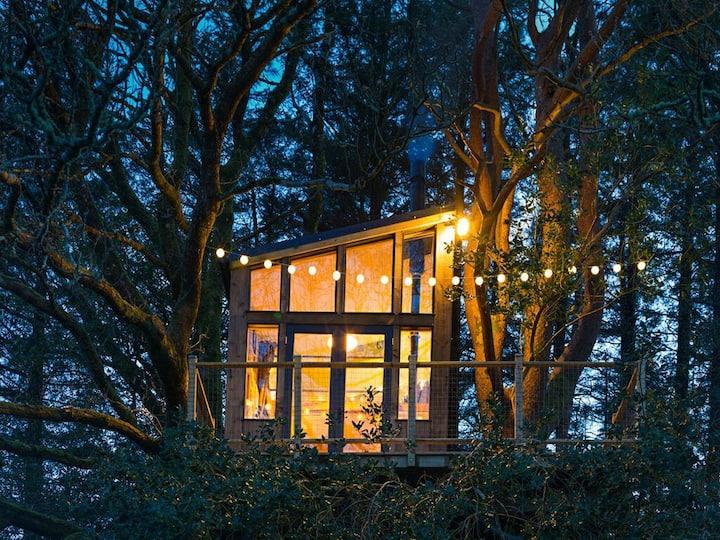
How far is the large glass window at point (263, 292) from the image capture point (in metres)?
11.8

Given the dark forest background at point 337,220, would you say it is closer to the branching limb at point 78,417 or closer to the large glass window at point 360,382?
the branching limb at point 78,417

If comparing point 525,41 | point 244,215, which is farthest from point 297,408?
point 525,41

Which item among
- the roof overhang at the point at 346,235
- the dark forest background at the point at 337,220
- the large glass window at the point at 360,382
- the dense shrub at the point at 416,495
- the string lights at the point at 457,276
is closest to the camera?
the dense shrub at the point at 416,495

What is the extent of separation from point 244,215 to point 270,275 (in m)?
6.45

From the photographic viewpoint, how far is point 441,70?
13.8m

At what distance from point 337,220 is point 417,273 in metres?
5.90

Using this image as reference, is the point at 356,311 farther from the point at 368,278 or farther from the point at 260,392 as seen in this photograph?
the point at 260,392

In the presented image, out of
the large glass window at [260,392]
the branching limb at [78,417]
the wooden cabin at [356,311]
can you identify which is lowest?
the branching limb at [78,417]

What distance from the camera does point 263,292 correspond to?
38.9 feet

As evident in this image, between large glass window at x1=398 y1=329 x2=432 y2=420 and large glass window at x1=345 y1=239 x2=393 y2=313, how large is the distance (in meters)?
0.44

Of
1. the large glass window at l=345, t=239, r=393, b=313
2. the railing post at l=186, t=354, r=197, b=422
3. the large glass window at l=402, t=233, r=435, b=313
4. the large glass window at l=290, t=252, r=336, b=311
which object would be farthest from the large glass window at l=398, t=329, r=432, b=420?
the railing post at l=186, t=354, r=197, b=422

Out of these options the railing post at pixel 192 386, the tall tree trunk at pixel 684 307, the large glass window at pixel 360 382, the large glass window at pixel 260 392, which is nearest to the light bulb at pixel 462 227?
the large glass window at pixel 360 382

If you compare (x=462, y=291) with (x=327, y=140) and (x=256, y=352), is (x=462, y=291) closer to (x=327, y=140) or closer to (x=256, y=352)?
(x=256, y=352)

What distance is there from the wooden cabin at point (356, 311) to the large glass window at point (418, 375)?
0.01 m
